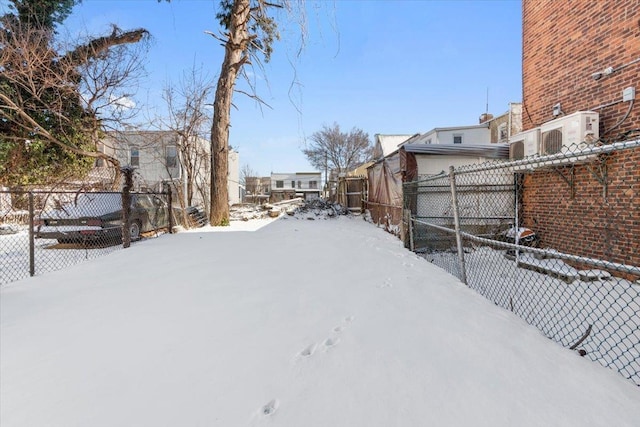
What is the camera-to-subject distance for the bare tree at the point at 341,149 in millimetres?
37531

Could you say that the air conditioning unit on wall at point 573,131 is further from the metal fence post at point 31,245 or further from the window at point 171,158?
the window at point 171,158

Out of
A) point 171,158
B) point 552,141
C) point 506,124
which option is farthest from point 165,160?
point 506,124

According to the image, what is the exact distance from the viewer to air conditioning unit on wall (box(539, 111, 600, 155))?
5070 mm

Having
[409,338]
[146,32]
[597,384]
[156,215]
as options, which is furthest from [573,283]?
[146,32]

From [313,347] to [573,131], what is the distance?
570 centimetres

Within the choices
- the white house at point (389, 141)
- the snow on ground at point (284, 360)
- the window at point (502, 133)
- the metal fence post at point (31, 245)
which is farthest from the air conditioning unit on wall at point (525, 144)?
the white house at point (389, 141)

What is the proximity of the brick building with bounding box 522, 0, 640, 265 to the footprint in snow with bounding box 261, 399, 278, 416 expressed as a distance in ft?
18.8

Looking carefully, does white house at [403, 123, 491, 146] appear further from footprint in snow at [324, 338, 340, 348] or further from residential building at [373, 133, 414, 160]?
footprint in snow at [324, 338, 340, 348]

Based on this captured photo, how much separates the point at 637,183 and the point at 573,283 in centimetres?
171

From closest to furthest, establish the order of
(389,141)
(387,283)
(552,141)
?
1. (387,283)
2. (552,141)
3. (389,141)

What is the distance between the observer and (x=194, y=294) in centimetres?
335

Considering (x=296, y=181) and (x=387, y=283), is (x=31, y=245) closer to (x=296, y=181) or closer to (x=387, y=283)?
(x=387, y=283)

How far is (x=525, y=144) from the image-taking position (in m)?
6.61

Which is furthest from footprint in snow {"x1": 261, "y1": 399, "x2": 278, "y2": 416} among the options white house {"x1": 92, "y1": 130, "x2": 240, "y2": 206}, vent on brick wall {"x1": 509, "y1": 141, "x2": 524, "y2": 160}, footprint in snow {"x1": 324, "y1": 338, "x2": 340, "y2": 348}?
white house {"x1": 92, "y1": 130, "x2": 240, "y2": 206}
